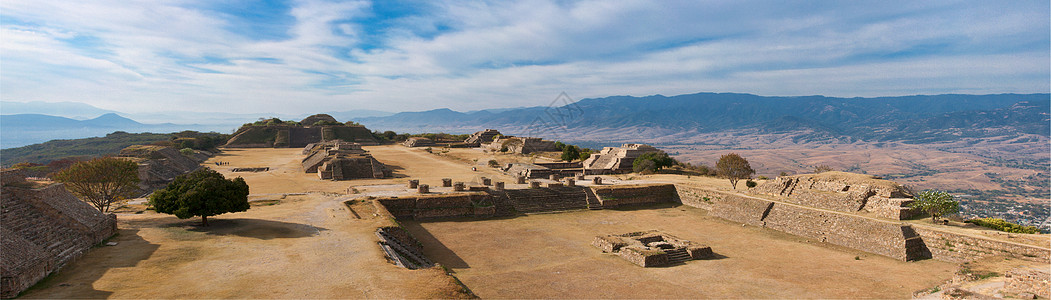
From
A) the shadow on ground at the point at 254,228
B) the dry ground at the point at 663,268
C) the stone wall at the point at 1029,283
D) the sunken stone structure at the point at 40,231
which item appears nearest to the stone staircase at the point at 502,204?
the dry ground at the point at 663,268

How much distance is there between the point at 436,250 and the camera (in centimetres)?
1991

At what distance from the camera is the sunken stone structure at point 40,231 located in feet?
35.8

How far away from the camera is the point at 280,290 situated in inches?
460

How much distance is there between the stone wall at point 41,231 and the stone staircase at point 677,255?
1991 centimetres

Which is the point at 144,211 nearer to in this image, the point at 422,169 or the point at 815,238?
the point at 422,169

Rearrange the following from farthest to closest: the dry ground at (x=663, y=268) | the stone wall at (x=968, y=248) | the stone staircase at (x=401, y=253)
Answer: the stone wall at (x=968, y=248), the stone staircase at (x=401, y=253), the dry ground at (x=663, y=268)

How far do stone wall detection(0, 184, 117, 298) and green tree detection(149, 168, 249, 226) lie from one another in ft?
6.09

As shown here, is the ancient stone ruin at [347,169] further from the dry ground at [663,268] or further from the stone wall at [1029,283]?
the stone wall at [1029,283]

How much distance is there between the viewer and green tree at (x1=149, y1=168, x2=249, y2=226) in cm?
1811

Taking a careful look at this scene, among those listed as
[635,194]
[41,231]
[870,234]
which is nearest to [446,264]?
[41,231]

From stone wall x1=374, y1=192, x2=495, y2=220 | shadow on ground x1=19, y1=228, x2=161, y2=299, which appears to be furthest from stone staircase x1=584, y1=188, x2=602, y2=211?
shadow on ground x1=19, y1=228, x2=161, y2=299

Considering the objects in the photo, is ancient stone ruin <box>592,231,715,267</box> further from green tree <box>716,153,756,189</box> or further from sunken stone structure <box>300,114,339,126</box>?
sunken stone structure <box>300,114,339,126</box>

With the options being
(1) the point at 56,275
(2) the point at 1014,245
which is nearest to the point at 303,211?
(1) the point at 56,275

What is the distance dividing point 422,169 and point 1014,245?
42934 mm
